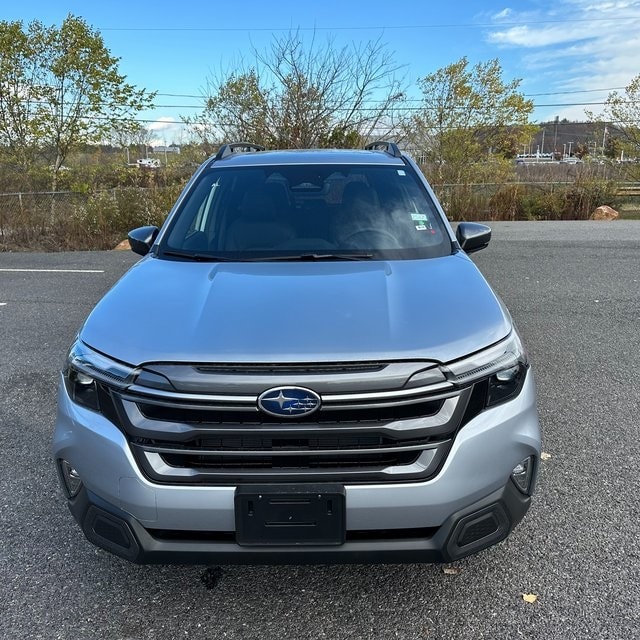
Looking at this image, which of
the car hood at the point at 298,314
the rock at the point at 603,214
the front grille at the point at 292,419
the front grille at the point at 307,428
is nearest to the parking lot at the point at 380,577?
the front grille at the point at 307,428

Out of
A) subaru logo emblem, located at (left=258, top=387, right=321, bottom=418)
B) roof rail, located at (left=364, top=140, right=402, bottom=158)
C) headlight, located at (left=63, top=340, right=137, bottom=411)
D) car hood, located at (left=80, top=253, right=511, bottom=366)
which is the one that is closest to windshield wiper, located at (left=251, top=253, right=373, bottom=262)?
car hood, located at (left=80, top=253, right=511, bottom=366)

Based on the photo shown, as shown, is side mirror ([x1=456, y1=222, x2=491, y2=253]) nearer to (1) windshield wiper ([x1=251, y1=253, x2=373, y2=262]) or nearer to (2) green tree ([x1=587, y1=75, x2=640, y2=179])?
(1) windshield wiper ([x1=251, y1=253, x2=373, y2=262])

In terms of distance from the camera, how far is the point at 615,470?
3.17m

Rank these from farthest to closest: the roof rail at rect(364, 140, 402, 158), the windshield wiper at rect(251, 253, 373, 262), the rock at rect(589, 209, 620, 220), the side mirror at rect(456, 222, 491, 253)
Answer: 1. the rock at rect(589, 209, 620, 220)
2. the roof rail at rect(364, 140, 402, 158)
3. the side mirror at rect(456, 222, 491, 253)
4. the windshield wiper at rect(251, 253, 373, 262)

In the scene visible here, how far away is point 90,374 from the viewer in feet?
6.60

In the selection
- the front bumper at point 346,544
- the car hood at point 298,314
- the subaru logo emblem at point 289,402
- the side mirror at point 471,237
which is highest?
the side mirror at point 471,237

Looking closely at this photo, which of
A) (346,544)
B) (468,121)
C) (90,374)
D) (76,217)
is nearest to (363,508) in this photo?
(346,544)

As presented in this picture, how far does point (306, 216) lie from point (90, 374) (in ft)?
5.55

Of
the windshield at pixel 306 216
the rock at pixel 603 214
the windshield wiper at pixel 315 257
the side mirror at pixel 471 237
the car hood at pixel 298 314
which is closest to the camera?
the car hood at pixel 298 314

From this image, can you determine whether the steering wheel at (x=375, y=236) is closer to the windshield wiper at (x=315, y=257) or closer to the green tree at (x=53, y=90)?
the windshield wiper at (x=315, y=257)

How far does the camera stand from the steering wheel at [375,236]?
3039 millimetres

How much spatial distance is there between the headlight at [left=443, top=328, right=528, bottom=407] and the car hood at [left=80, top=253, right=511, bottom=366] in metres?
0.04

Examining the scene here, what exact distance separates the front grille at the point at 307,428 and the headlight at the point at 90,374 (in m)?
0.10

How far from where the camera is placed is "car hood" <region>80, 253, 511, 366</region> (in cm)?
192
